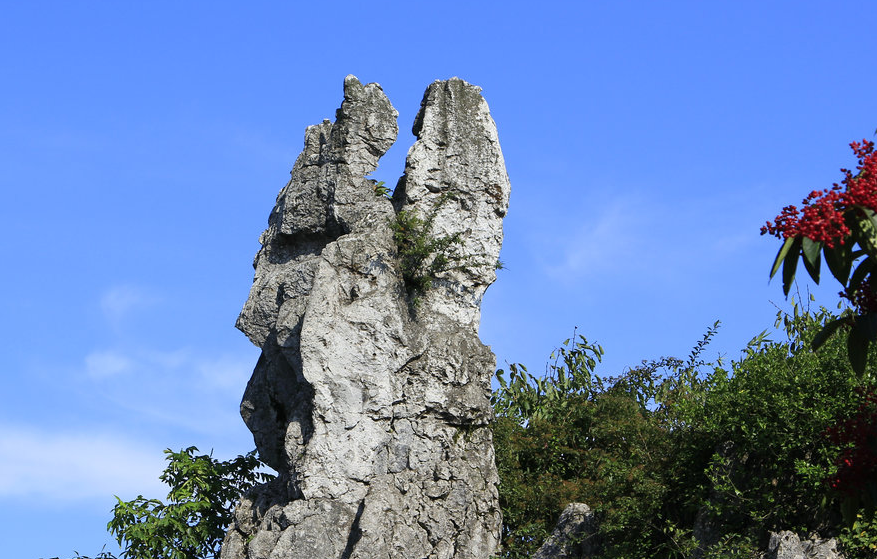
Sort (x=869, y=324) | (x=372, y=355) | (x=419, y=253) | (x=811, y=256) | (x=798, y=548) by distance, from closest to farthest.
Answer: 1. (x=811, y=256)
2. (x=869, y=324)
3. (x=798, y=548)
4. (x=372, y=355)
5. (x=419, y=253)

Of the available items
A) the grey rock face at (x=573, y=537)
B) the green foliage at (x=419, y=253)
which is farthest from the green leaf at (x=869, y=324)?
the green foliage at (x=419, y=253)

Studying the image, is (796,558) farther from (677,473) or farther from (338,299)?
(338,299)

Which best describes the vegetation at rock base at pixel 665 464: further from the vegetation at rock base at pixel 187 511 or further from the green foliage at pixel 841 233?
the green foliage at pixel 841 233

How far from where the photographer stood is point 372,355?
56.4 feet

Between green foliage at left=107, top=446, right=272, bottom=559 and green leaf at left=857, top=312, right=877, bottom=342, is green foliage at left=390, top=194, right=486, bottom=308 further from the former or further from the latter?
green leaf at left=857, top=312, right=877, bottom=342

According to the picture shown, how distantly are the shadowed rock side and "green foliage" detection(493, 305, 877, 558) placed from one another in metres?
1.74

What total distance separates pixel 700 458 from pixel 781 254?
1015 centimetres

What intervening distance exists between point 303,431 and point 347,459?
36.8 inches

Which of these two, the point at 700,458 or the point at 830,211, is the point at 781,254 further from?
the point at 700,458

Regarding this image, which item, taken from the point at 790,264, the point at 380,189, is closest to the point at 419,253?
the point at 380,189

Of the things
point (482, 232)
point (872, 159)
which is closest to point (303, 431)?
point (482, 232)

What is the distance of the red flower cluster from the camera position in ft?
→ 23.2

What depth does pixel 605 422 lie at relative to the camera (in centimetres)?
2009

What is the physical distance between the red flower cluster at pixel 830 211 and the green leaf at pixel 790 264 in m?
0.11
